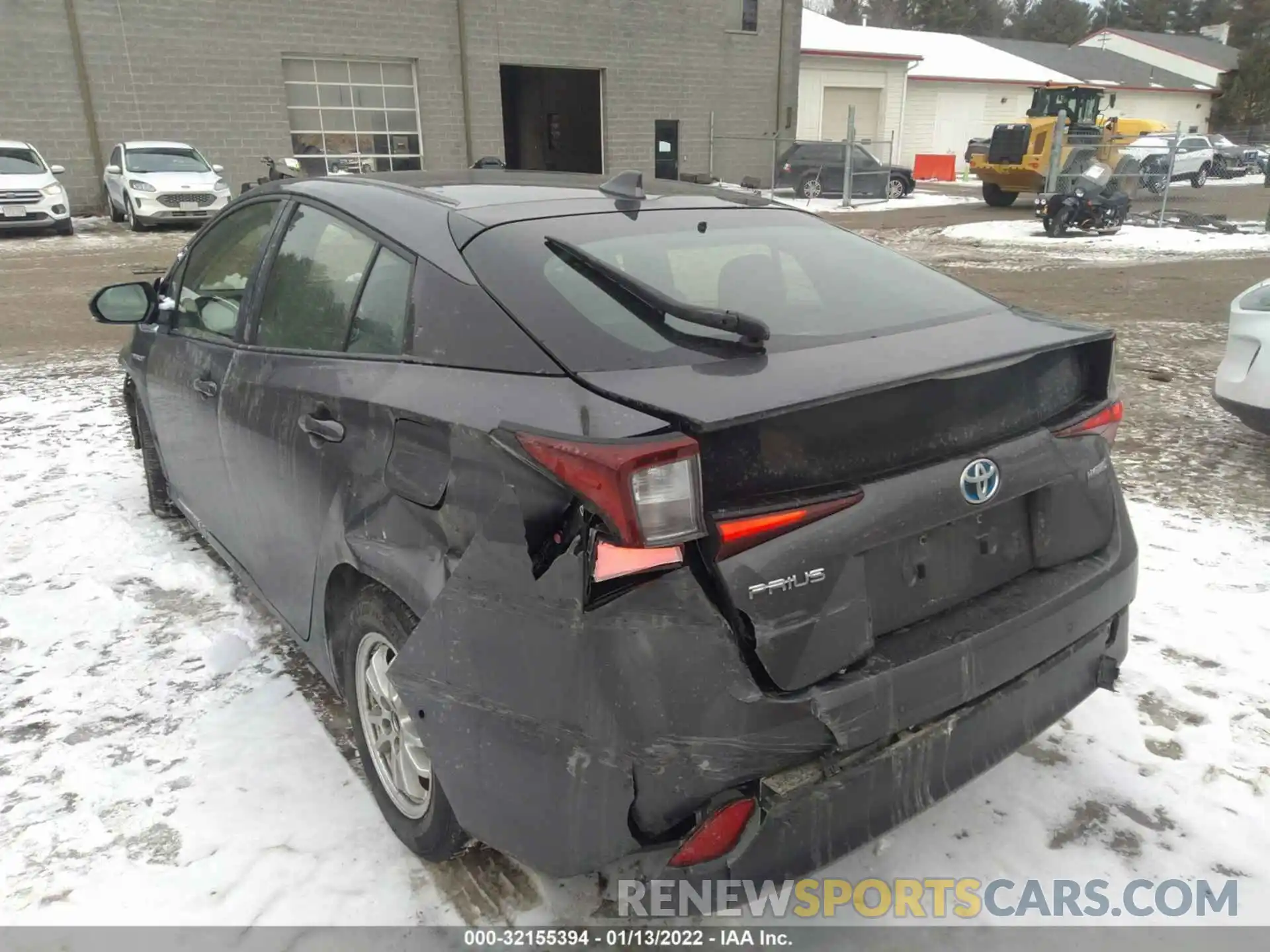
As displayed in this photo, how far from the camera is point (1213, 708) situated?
2889mm

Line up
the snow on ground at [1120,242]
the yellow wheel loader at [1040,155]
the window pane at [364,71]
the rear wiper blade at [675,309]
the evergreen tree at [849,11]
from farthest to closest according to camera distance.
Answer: the evergreen tree at [849,11] < the window pane at [364,71] < the yellow wheel loader at [1040,155] < the snow on ground at [1120,242] < the rear wiper blade at [675,309]

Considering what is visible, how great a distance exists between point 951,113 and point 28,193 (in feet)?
115

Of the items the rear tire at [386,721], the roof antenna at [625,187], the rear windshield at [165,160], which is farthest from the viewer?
the rear windshield at [165,160]

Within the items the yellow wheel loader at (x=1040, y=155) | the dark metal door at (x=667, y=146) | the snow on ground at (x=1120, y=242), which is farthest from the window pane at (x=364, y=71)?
the yellow wheel loader at (x=1040, y=155)

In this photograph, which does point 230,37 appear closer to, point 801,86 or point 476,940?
point 801,86

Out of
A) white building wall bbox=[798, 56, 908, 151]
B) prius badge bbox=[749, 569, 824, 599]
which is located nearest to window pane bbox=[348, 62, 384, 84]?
white building wall bbox=[798, 56, 908, 151]

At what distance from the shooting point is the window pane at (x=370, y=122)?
22.8 meters

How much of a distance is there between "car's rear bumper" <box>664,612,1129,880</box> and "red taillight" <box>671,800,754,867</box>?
0.7 inches

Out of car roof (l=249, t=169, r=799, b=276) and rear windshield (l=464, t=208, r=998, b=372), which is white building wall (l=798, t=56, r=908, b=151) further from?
rear windshield (l=464, t=208, r=998, b=372)

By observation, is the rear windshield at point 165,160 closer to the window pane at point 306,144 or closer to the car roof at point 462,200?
the window pane at point 306,144

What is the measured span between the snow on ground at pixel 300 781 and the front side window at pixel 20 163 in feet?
55.3

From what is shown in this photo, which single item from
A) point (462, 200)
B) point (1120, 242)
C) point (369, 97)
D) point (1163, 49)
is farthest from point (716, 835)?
point (1163, 49)

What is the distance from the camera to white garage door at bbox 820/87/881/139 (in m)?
A: 34.6

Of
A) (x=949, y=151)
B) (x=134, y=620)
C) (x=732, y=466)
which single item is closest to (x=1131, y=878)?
(x=732, y=466)
